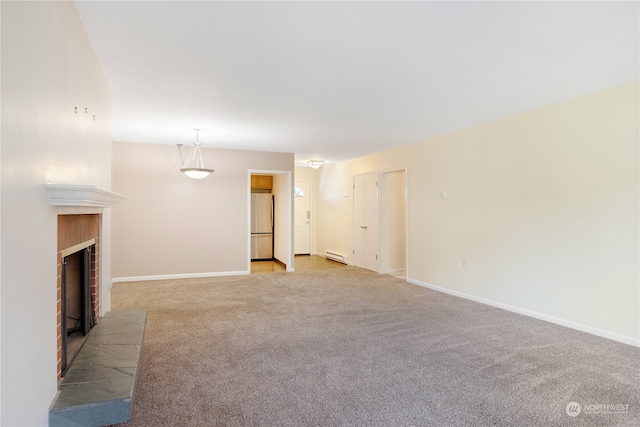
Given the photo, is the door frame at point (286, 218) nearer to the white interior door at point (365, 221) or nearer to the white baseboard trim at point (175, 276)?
the white baseboard trim at point (175, 276)

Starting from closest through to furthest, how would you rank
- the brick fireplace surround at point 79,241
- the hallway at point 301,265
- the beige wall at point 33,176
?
1. the beige wall at point 33,176
2. the brick fireplace surround at point 79,241
3. the hallway at point 301,265

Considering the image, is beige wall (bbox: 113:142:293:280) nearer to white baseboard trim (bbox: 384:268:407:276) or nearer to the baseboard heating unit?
the baseboard heating unit

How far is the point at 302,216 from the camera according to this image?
370 inches

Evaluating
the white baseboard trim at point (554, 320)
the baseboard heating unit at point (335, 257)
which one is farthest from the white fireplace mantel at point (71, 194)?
the baseboard heating unit at point (335, 257)

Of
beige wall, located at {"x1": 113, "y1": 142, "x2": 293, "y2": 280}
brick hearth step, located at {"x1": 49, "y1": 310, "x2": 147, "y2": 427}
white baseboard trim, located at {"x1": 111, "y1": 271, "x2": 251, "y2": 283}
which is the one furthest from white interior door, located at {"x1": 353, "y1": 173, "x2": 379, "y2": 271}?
brick hearth step, located at {"x1": 49, "y1": 310, "x2": 147, "y2": 427}

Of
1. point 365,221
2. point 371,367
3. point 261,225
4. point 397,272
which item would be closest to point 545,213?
point 371,367

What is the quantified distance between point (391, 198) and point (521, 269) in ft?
10.1

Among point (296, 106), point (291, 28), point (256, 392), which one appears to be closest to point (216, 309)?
point (256, 392)

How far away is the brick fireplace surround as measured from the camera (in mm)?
1873

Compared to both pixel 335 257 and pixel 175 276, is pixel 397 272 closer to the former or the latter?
pixel 335 257

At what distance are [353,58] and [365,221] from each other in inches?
190

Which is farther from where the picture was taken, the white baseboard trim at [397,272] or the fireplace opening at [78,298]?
the white baseboard trim at [397,272]

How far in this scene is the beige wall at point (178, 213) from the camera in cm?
589

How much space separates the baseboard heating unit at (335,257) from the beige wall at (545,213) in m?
2.51
